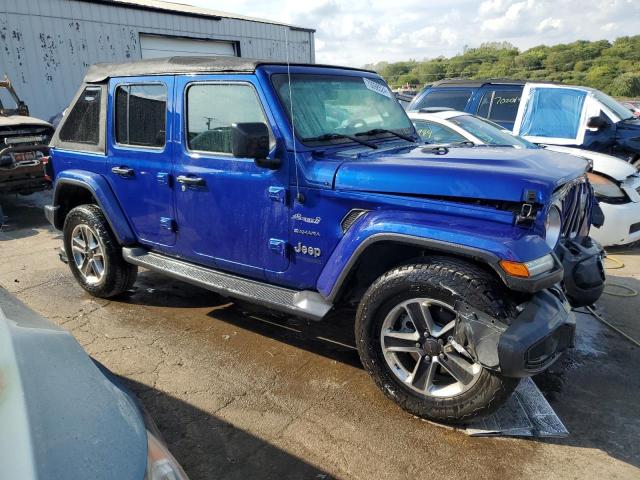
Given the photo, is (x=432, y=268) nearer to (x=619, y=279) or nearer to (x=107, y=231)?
(x=107, y=231)

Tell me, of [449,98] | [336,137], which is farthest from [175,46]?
[336,137]

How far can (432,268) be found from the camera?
2.64 metres

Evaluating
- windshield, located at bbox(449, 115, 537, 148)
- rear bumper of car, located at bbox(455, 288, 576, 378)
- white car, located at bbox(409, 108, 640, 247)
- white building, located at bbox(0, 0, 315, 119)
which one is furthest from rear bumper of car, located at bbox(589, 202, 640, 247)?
white building, located at bbox(0, 0, 315, 119)

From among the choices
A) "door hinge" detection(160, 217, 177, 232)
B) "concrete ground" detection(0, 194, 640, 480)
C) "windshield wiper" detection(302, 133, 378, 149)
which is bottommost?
"concrete ground" detection(0, 194, 640, 480)

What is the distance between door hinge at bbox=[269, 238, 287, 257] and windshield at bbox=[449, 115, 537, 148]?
12.0 ft

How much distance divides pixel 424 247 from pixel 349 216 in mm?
501

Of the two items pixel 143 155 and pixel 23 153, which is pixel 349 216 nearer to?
pixel 143 155

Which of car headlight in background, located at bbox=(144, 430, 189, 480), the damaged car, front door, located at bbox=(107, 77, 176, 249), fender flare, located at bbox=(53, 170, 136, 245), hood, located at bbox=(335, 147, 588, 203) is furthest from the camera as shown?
the damaged car

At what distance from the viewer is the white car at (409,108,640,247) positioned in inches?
224

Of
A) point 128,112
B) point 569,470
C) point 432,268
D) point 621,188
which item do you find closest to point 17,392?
point 432,268

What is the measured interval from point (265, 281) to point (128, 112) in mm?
1940

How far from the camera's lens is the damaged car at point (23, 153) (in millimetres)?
7676

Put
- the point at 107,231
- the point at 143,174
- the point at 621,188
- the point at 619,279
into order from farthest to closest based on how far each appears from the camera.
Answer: the point at 621,188, the point at 619,279, the point at 107,231, the point at 143,174

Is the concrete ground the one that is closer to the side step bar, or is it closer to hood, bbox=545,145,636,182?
the side step bar
